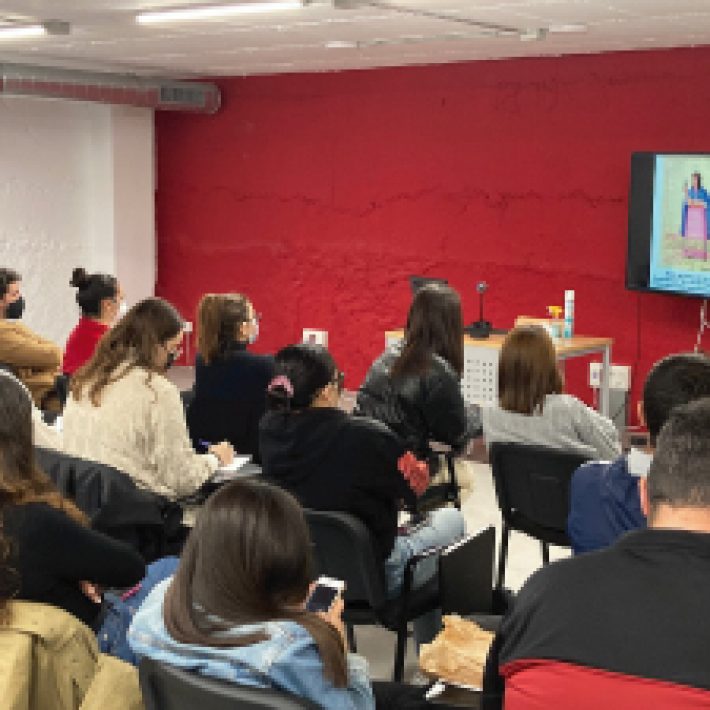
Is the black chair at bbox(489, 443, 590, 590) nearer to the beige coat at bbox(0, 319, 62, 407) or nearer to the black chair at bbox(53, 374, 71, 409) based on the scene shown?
the black chair at bbox(53, 374, 71, 409)

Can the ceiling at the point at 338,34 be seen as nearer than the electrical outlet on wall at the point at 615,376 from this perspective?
Yes

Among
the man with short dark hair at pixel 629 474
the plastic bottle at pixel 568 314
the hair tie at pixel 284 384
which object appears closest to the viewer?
the man with short dark hair at pixel 629 474

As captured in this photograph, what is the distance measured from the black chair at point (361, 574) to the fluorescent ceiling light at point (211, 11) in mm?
2784

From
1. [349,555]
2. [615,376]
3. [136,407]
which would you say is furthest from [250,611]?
[615,376]

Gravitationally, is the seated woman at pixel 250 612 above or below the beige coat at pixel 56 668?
above

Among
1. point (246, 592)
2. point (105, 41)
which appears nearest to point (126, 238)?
point (105, 41)

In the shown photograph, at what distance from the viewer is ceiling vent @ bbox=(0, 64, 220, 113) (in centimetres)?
738

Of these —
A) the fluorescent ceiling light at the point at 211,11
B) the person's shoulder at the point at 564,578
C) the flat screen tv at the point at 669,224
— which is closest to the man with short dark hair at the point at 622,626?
the person's shoulder at the point at 564,578

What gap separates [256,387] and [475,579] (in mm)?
1425

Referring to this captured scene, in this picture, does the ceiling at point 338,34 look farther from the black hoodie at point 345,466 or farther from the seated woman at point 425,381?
the black hoodie at point 345,466

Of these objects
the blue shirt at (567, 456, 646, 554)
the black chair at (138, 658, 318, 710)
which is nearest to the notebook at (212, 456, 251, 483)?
the blue shirt at (567, 456, 646, 554)

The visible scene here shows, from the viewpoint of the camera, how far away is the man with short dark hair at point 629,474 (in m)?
2.70

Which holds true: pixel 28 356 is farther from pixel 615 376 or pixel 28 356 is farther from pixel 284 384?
pixel 615 376

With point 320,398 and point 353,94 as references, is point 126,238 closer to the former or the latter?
point 353,94
